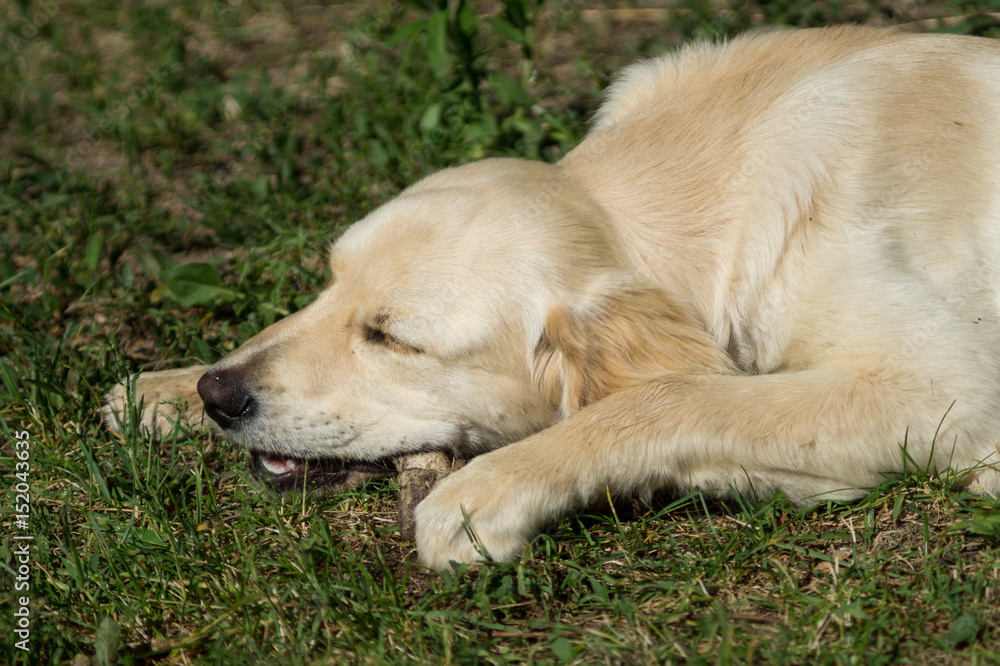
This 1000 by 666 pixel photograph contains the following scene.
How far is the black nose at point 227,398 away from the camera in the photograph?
2627 millimetres

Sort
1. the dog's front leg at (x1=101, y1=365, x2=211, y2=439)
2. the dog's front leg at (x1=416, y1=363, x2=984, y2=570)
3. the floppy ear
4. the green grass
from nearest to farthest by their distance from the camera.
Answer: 1. the green grass
2. the dog's front leg at (x1=416, y1=363, x2=984, y2=570)
3. the floppy ear
4. the dog's front leg at (x1=101, y1=365, x2=211, y2=439)

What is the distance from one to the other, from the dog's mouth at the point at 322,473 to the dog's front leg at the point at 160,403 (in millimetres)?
419

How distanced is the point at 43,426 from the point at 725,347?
232cm

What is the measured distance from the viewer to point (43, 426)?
3025 mm

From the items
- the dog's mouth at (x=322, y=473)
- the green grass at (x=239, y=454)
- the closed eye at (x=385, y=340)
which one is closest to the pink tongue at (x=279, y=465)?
the dog's mouth at (x=322, y=473)

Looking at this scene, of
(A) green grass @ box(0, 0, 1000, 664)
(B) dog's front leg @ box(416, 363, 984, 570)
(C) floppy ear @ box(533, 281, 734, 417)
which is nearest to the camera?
(A) green grass @ box(0, 0, 1000, 664)

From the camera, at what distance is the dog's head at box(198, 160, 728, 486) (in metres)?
2.56

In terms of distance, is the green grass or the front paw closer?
the green grass

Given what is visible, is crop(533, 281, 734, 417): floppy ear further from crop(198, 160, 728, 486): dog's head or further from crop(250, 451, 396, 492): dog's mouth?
crop(250, 451, 396, 492): dog's mouth

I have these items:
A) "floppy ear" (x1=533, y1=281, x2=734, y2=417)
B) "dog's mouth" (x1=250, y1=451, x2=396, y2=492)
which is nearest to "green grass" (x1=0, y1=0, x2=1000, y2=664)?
"dog's mouth" (x1=250, y1=451, x2=396, y2=492)

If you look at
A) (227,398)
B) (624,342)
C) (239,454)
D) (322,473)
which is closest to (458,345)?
(624,342)

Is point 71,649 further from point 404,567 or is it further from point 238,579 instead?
point 404,567

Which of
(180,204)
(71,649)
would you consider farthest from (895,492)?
(180,204)

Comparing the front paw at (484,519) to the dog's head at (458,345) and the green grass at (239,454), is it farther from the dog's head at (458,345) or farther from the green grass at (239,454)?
the dog's head at (458,345)
